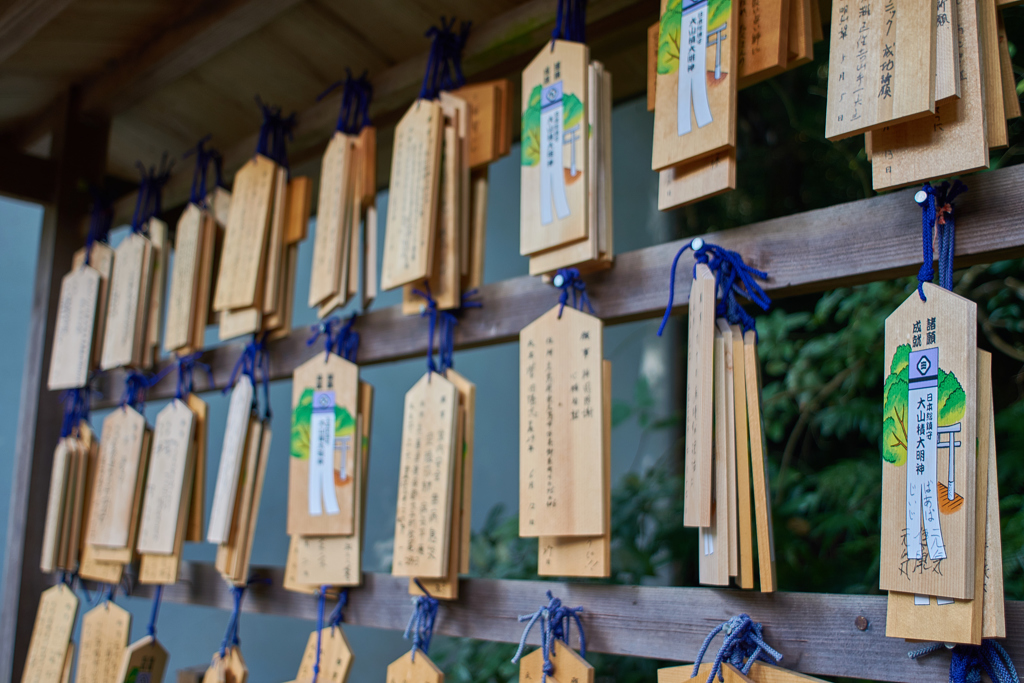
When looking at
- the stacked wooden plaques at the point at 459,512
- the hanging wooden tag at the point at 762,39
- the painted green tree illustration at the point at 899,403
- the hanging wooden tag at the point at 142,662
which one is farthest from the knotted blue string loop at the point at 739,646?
the hanging wooden tag at the point at 142,662

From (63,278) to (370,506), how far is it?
3.27 ft

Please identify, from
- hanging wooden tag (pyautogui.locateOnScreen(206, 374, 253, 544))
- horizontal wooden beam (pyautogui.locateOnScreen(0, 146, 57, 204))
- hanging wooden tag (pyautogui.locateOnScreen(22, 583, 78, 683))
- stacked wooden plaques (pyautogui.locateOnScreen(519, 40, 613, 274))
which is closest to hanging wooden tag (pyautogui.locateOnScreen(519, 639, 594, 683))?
stacked wooden plaques (pyautogui.locateOnScreen(519, 40, 613, 274))

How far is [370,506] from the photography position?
91.3 inches

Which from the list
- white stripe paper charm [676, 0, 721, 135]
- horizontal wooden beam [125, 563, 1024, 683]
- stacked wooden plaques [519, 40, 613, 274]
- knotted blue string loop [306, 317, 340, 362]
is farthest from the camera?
knotted blue string loop [306, 317, 340, 362]

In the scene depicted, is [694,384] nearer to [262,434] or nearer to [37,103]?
[262,434]

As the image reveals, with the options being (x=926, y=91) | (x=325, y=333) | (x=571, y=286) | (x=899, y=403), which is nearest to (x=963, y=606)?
(x=899, y=403)

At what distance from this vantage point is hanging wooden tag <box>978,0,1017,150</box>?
693 millimetres

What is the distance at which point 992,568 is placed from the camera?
0.65 m

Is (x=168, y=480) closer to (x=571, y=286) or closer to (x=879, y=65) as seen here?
(x=571, y=286)

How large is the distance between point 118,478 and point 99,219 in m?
0.59

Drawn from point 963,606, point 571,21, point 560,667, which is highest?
point 571,21

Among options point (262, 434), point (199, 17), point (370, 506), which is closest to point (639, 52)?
point (199, 17)

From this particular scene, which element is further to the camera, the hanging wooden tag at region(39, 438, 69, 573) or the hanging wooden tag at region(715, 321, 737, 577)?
the hanging wooden tag at region(39, 438, 69, 573)

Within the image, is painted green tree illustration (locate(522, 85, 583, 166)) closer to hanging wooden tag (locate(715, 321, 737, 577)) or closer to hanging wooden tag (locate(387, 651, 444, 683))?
hanging wooden tag (locate(715, 321, 737, 577))
